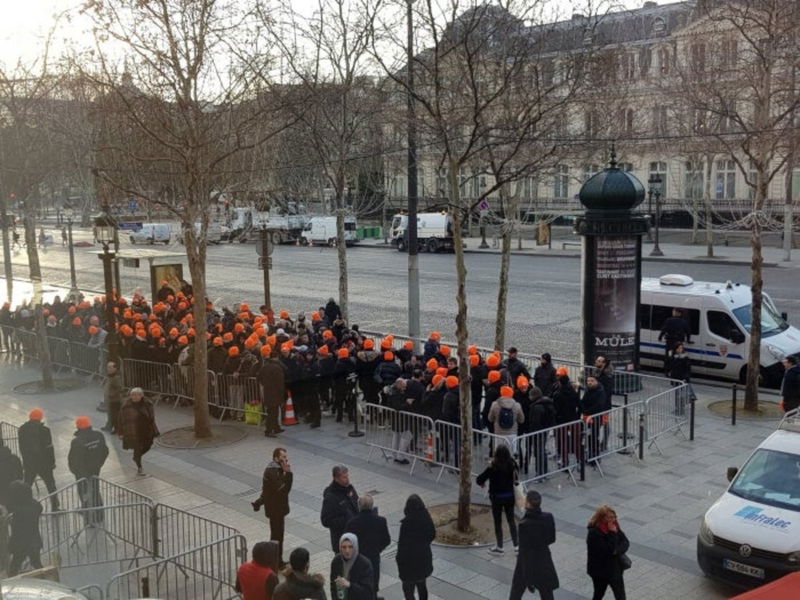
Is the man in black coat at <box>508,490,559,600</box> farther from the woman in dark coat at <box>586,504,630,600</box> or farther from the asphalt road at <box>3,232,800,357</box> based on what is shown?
the asphalt road at <box>3,232,800,357</box>

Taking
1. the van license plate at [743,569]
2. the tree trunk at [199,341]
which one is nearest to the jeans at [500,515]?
the van license plate at [743,569]

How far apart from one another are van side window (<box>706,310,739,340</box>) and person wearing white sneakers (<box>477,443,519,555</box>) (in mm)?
10098

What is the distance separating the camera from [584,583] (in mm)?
9133

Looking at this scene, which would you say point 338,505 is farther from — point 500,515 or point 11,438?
point 11,438

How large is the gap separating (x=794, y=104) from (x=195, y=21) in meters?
10.1

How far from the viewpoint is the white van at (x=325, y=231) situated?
195 feet

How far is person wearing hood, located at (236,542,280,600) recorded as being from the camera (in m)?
7.20

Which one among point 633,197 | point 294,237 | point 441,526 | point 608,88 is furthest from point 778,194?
point 441,526

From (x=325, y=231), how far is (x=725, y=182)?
97.5 feet

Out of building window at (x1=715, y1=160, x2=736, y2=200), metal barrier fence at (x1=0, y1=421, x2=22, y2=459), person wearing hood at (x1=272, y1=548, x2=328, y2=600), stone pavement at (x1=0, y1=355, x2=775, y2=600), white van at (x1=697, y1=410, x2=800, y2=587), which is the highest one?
building window at (x1=715, y1=160, x2=736, y2=200)

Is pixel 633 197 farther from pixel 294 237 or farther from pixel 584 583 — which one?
pixel 294 237

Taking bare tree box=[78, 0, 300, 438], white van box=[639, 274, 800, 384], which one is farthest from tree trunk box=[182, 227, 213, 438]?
white van box=[639, 274, 800, 384]

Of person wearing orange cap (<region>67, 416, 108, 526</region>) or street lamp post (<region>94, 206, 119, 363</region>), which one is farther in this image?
street lamp post (<region>94, 206, 119, 363</region>)

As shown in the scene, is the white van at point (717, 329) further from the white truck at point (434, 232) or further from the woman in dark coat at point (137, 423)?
the white truck at point (434, 232)
